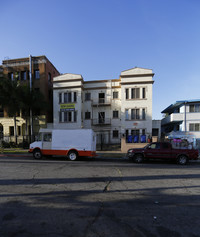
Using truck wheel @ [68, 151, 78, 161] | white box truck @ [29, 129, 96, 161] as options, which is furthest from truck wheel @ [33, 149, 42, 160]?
truck wheel @ [68, 151, 78, 161]

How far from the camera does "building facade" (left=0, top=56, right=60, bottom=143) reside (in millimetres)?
23484

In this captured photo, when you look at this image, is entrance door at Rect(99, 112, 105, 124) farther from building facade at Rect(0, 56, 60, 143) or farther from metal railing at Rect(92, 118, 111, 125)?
building facade at Rect(0, 56, 60, 143)

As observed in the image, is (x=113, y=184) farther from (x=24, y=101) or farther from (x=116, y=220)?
(x=24, y=101)

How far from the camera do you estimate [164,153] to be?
397 inches

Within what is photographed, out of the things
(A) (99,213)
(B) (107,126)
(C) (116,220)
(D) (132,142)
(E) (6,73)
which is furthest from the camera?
(E) (6,73)

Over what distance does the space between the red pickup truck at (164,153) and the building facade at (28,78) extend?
733 inches

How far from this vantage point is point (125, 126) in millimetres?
20906

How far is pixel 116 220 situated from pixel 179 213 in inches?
70.9

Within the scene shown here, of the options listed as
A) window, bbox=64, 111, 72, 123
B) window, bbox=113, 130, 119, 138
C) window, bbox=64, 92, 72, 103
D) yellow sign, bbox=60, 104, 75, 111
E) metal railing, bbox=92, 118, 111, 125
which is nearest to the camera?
window, bbox=113, 130, 119, 138

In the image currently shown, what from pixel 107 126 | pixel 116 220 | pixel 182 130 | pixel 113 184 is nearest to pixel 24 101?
pixel 107 126

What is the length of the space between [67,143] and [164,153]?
8.22m

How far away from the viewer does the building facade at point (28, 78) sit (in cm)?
2348

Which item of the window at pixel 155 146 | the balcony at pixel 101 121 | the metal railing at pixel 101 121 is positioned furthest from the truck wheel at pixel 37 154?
the metal railing at pixel 101 121

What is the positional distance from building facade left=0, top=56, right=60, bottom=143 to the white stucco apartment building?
8.13 feet
